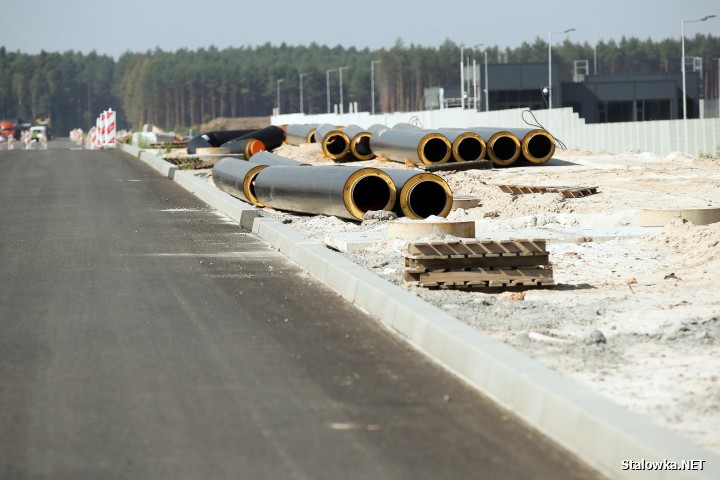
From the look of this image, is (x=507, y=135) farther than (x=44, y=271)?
Yes

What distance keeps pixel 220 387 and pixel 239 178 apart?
54.7ft

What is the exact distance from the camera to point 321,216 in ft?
67.4

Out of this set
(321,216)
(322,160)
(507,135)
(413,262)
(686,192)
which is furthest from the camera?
(322,160)

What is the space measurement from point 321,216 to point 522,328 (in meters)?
11.0

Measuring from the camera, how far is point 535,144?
34.6 metres

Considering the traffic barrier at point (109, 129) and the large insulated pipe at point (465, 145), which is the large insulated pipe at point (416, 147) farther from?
the traffic barrier at point (109, 129)

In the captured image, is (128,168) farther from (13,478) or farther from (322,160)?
(13,478)

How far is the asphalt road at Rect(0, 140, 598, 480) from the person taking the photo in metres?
6.25

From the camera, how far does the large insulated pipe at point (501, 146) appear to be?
1316 inches

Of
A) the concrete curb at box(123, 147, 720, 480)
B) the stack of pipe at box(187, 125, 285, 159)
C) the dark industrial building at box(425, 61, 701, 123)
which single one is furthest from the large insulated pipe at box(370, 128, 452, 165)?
the dark industrial building at box(425, 61, 701, 123)

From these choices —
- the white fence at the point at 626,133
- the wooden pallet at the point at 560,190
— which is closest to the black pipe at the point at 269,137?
the white fence at the point at 626,133

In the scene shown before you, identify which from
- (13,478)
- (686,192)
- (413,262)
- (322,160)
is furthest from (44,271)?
(322,160)

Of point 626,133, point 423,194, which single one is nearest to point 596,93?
point 626,133

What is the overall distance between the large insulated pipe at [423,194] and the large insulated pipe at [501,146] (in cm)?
1349
